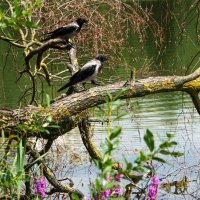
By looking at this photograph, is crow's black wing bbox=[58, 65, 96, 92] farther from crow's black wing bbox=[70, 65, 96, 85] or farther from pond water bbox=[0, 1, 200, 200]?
pond water bbox=[0, 1, 200, 200]

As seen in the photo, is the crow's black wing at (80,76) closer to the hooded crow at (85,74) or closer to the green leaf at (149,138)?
the hooded crow at (85,74)

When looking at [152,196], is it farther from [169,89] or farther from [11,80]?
[11,80]

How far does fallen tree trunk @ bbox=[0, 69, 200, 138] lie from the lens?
198 inches

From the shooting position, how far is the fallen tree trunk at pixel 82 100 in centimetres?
502

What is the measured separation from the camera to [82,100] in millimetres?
5320

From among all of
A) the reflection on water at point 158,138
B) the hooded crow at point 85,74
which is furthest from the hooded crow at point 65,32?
the reflection on water at point 158,138

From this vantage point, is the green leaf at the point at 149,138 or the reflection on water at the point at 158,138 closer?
the green leaf at the point at 149,138

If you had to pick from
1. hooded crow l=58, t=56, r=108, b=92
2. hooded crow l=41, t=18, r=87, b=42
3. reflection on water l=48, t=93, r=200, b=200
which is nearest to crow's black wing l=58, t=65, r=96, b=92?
hooded crow l=58, t=56, r=108, b=92

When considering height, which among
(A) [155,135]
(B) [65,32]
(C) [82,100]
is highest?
(B) [65,32]

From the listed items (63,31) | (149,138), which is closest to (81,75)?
(63,31)

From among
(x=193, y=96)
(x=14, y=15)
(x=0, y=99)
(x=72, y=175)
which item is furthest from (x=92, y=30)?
(x=0, y=99)

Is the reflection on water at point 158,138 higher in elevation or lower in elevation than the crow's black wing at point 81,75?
lower

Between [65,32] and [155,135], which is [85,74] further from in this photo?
[155,135]

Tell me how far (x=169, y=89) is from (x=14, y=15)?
3014mm
